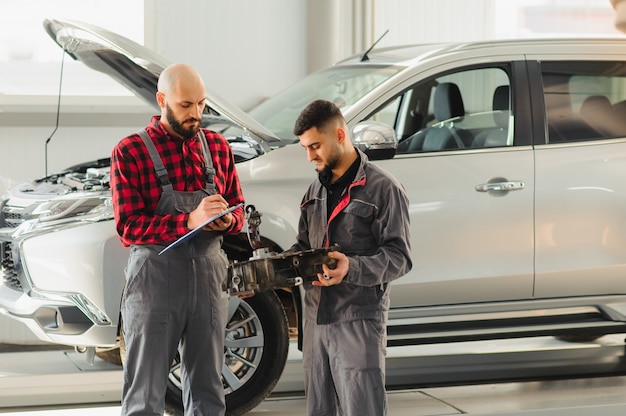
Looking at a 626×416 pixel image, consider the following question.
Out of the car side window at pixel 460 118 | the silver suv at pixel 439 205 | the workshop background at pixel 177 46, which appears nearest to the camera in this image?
the silver suv at pixel 439 205

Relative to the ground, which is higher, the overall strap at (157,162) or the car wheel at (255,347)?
the overall strap at (157,162)

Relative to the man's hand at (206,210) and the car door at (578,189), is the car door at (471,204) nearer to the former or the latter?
the car door at (578,189)

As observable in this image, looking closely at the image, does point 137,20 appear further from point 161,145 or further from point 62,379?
point 161,145

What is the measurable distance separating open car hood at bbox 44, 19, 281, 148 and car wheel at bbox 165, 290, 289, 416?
84 centimetres

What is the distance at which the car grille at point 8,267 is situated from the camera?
516 centimetres

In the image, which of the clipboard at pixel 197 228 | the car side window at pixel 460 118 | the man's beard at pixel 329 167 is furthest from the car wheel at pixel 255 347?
the man's beard at pixel 329 167

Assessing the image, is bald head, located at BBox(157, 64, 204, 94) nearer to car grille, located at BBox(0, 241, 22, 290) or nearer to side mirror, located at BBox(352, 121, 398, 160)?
side mirror, located at BBox(352, 121, 398, 160)

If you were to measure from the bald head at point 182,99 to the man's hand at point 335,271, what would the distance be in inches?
31.7

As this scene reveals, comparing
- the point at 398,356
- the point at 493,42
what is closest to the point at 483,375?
the point at 398,356

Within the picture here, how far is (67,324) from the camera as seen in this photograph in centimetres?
484

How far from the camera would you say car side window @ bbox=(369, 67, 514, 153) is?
5422 mm

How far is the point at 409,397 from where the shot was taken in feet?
17.9

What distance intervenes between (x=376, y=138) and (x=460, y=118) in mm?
1045

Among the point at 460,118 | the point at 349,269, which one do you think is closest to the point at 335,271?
the point at 349,269
